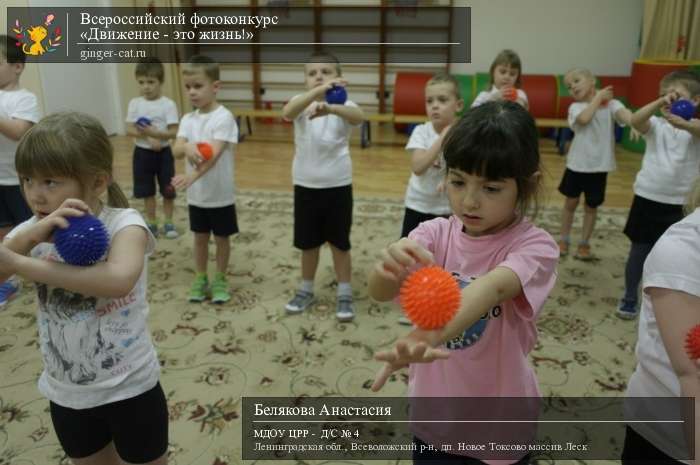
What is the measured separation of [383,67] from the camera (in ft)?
23.4

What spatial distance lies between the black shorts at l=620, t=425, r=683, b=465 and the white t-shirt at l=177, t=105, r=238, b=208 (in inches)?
77.5

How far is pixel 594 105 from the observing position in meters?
2.94

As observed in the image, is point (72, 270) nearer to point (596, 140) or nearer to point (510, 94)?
point (510, 94)

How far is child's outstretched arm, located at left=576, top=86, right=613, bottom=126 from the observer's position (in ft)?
9.66

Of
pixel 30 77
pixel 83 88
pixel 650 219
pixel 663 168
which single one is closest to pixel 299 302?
pixel 650 219

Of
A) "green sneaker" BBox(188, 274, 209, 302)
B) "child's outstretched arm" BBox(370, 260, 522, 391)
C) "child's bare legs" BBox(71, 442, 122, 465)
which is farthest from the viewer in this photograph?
"green sneaker" BBox(188, 274, 209, 302)

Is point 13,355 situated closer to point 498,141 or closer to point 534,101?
point 498,141

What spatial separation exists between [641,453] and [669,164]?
171cm

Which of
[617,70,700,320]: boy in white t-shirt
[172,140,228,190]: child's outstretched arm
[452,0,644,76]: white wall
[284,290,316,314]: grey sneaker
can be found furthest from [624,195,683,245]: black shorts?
[452,0,644,76]: white wall

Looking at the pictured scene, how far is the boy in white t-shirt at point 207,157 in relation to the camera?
8.13ft

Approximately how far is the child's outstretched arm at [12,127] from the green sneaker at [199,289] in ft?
3.33

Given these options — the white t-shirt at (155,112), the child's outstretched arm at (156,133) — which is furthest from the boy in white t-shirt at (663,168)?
the white t-shirt at (155,112)

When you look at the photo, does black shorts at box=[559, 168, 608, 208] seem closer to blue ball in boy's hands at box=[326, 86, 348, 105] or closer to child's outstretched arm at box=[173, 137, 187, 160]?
blue ball in boy's hands at box=[326, 86, 348, 105]

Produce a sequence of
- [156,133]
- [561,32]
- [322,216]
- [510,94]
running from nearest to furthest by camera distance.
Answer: [322,216] < [510,94] < [156,133] < [561,32]
